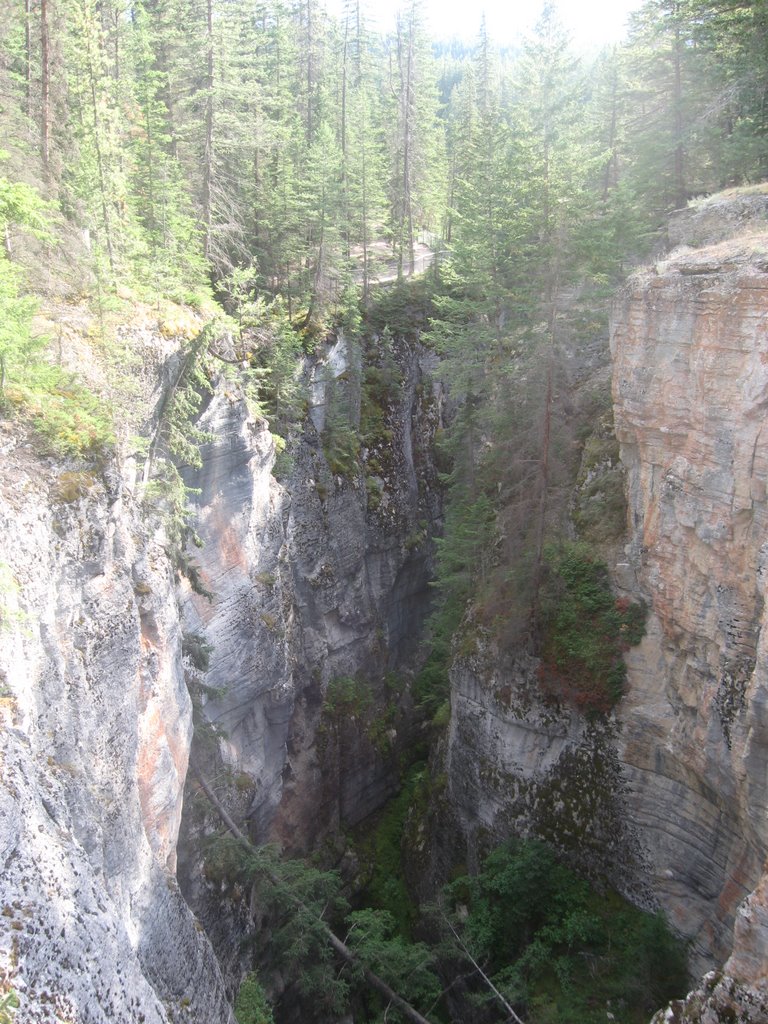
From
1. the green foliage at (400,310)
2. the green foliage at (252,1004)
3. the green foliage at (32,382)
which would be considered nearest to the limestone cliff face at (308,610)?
the green foliage at (252,1004)

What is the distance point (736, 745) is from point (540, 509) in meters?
6.86

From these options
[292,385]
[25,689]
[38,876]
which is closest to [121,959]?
[38,876]

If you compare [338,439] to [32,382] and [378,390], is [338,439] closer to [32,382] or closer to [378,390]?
[378,390]

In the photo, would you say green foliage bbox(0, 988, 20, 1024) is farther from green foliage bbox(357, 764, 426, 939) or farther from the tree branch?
green foliage bbox(357, 764, 426, 939)

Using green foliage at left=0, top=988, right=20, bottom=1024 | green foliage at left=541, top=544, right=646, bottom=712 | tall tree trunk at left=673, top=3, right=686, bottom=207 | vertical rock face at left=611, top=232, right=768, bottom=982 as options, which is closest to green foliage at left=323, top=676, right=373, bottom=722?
green foliage at left=541, top=544, right=646, bottom=712

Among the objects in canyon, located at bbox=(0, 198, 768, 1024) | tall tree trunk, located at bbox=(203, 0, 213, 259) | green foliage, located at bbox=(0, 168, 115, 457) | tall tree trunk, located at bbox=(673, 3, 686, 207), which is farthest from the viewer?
tall tree trunk, located at bbox=(673, 3, 686, 207)

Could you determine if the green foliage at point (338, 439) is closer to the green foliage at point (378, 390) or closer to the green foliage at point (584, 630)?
the green foliage at point (378, 390)

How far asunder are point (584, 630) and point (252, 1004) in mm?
11489

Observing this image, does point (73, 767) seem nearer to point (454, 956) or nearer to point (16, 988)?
point (16, 988)

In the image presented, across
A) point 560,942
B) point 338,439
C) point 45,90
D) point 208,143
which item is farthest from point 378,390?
point 560,942

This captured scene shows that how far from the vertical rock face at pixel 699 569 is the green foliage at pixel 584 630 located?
0.49 meters

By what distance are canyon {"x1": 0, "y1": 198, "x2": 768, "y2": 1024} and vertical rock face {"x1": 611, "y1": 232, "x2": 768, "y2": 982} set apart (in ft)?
0.20

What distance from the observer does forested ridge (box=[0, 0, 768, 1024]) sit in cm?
A: 1546

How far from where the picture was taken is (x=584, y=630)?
1798 cm
